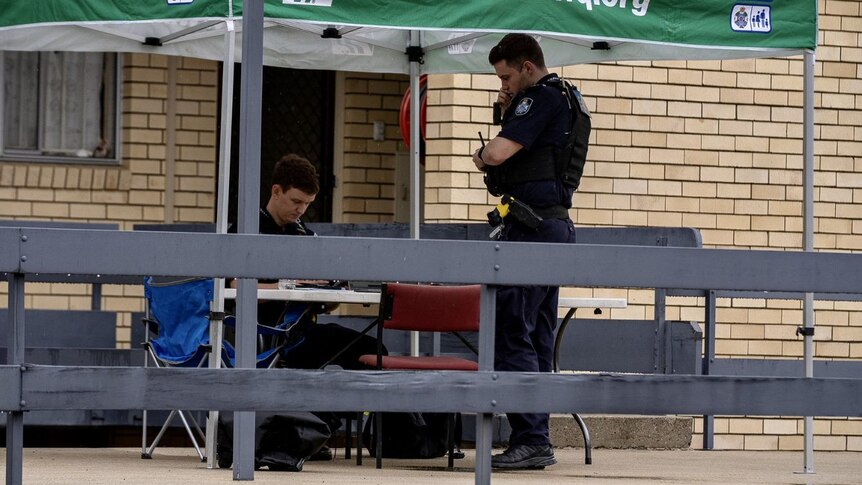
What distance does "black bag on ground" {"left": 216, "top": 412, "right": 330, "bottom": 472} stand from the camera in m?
7.04

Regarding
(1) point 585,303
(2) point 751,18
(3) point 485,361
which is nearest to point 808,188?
(2) point 751,18

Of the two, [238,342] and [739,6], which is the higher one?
[739,6]

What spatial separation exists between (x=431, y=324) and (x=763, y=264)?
2356 mm

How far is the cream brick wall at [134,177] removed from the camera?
39.2 feet

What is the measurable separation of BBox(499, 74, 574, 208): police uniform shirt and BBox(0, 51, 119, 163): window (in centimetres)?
559

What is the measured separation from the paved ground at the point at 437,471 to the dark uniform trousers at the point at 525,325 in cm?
21

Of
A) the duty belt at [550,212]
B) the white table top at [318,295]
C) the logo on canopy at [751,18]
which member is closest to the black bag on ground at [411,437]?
the white table top at [318,295]

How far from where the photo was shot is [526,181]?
731 centimetres

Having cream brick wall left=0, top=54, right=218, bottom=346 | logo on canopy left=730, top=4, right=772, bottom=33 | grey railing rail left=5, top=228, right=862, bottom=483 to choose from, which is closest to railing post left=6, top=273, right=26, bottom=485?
grey railing rail left=5, top=228, right=862, bottom=483

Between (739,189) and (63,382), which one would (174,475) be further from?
(739,189)

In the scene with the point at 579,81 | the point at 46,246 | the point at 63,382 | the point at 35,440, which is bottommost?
the point at 35,440

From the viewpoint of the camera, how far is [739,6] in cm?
757

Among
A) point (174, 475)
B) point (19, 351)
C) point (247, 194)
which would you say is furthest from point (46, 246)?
point (174, 475)

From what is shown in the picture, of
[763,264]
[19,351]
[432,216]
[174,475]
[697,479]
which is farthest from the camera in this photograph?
[432,216]
